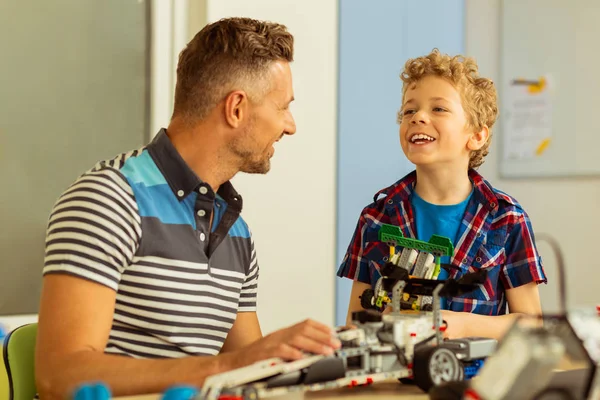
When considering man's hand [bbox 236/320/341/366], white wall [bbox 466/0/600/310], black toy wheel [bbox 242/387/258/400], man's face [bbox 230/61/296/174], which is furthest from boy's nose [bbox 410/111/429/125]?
white wall [bbox 466/0/600/310]

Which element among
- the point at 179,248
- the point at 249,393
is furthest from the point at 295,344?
the point at 179,248

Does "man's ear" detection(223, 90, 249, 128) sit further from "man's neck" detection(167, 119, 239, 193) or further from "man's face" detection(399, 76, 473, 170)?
"man's face" detection(399, 76, 473, 170)

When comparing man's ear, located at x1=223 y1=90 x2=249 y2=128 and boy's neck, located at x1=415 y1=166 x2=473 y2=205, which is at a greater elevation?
man's ear, located at x1=223 y1=90 x2=249 y2=128

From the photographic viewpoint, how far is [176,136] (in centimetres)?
161

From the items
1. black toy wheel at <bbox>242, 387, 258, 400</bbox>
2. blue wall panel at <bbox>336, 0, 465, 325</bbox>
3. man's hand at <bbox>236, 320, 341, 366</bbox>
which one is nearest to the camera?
black toy wheel at <bbox>242, 387, 258, 400</bbox>

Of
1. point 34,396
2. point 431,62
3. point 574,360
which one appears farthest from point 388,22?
point 574,360

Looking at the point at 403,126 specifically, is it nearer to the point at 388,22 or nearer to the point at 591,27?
the point at 388,22

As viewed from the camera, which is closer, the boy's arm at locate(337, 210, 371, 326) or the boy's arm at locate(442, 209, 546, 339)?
the boy's arm at locate(442, 209, 546, 339)

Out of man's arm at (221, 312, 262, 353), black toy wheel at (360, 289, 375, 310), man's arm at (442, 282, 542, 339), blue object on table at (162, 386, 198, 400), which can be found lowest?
man's arm at (221, 312, 262, 353)

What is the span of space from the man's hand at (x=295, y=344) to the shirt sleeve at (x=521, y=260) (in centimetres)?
78

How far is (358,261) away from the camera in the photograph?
6.48 feet

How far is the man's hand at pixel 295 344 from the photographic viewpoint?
1.17 metres

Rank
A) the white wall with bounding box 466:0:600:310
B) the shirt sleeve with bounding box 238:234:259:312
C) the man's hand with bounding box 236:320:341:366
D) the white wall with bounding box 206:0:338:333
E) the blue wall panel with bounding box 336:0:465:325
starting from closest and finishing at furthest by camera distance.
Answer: the man's hand with bounding box 236:320:341:366, the shirt sleeve with bounding box 238:234:259:312, the white wall with bounding box 206:0:338:333, the blue wall panel with bounding box 336:0:465:325, the white wall with bounding box 466:0:600:310

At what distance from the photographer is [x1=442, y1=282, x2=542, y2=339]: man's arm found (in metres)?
1.55
